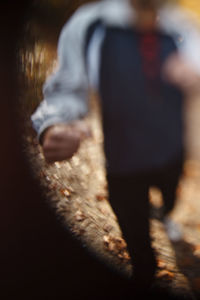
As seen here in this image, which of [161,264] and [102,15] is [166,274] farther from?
[102,15]

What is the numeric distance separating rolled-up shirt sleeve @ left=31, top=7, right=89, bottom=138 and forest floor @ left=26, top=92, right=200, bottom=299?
132 mm

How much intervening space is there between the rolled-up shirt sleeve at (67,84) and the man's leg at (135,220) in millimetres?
391

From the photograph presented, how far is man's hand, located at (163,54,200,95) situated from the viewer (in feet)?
3.12

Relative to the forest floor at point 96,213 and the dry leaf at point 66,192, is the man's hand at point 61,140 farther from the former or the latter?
the dry leaf at point 66,192

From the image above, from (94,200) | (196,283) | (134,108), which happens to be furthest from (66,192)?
(196,283)

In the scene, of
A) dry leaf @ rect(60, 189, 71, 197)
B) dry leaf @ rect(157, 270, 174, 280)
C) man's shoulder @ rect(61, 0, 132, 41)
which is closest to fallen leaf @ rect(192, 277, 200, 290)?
dry leaf @ rect(157, 270, 174, 280)

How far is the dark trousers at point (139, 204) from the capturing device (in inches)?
44.4

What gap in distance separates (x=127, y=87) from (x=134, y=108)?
0.09m

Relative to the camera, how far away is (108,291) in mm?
1180

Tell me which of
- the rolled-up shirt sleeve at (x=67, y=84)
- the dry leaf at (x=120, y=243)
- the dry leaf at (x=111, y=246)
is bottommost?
the dry leaf at (x=111, y=246)

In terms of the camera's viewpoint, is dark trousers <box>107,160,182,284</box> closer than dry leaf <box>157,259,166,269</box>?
Yes

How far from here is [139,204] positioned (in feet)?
3.81

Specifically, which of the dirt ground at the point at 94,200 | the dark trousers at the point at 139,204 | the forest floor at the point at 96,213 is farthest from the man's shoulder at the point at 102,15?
the dark trousers at the point at 139,204

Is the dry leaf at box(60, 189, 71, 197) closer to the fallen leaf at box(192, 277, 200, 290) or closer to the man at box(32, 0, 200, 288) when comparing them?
the man at box(32, 0, 200, 288)
